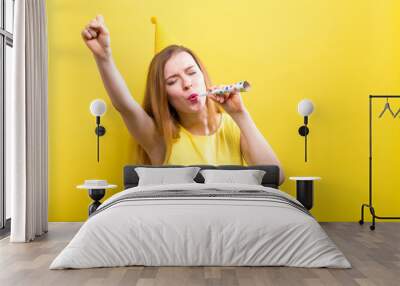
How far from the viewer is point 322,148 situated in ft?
22.6

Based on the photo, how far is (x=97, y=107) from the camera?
6664mm

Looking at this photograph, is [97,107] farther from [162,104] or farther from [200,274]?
[200,274]

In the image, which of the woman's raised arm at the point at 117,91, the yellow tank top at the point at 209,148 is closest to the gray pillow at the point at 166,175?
the yellow tank top at the point at 209,148

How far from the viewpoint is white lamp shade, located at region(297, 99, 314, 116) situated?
6.68m

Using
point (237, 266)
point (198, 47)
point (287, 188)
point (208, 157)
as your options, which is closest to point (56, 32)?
point (198, 47)

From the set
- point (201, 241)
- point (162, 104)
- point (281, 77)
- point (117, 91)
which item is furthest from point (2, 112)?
point (281, 77)

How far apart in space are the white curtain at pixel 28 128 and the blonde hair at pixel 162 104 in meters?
1.24

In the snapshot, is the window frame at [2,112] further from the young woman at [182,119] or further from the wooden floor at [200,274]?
the wooden floor at [200,274]

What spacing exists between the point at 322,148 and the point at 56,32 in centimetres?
358

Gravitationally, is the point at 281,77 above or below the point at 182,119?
above

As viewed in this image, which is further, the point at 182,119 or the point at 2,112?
the point at 182,119

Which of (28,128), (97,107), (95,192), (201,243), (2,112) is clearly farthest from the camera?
(97,107)

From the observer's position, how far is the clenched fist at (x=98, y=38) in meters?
6.77

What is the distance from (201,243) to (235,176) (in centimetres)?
197
